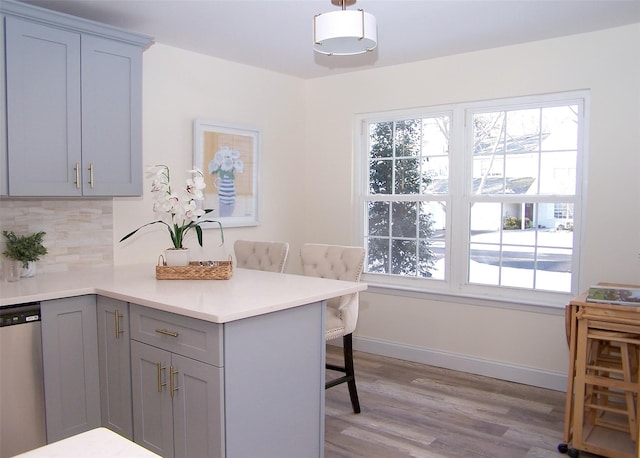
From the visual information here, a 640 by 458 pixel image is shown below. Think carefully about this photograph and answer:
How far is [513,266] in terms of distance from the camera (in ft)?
12.7

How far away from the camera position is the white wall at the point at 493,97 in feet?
11.0

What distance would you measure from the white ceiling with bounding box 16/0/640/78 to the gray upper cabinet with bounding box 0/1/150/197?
0.78 feet

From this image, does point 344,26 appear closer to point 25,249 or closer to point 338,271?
point 338,271

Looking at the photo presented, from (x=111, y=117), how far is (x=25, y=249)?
2.90 ft

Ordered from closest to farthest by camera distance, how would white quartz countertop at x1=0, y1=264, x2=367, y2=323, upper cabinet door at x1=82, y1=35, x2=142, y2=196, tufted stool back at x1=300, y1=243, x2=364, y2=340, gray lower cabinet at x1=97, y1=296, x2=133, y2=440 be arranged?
1. white quartz countertop at x1=0, y1=264, x2=367, y2=323
2. gray lower cabinet at x1=97, y1=296, x2=133, y2=440
3. upper cabinet door at x1=82, y1=35, x2=142, y2=196
4. tufted stool back at x1=300, y1=243, x2=364, y2=340

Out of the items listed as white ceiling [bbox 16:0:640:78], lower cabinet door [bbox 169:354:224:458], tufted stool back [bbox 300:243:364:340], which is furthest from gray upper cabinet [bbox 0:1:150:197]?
lower cabinet door [bbox 169:354:224:458]

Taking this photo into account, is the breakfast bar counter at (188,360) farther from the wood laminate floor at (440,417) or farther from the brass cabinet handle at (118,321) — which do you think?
the wood laminate floor at (440,417)

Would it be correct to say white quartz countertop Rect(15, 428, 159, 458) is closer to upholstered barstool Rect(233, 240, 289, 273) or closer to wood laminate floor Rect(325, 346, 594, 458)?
wood laminate floor Rect(325, 346, 594, 458)

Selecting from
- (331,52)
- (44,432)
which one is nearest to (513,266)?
(331,52)

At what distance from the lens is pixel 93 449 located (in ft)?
3.13

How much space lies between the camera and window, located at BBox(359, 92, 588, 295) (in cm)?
366

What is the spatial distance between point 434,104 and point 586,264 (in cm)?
164

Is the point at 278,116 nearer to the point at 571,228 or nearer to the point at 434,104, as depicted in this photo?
the point at 434,104

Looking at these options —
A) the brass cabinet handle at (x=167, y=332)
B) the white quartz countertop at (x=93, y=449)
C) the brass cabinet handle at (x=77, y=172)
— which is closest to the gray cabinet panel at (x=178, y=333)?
the brass cabinet handle at (x=167, y=332)
